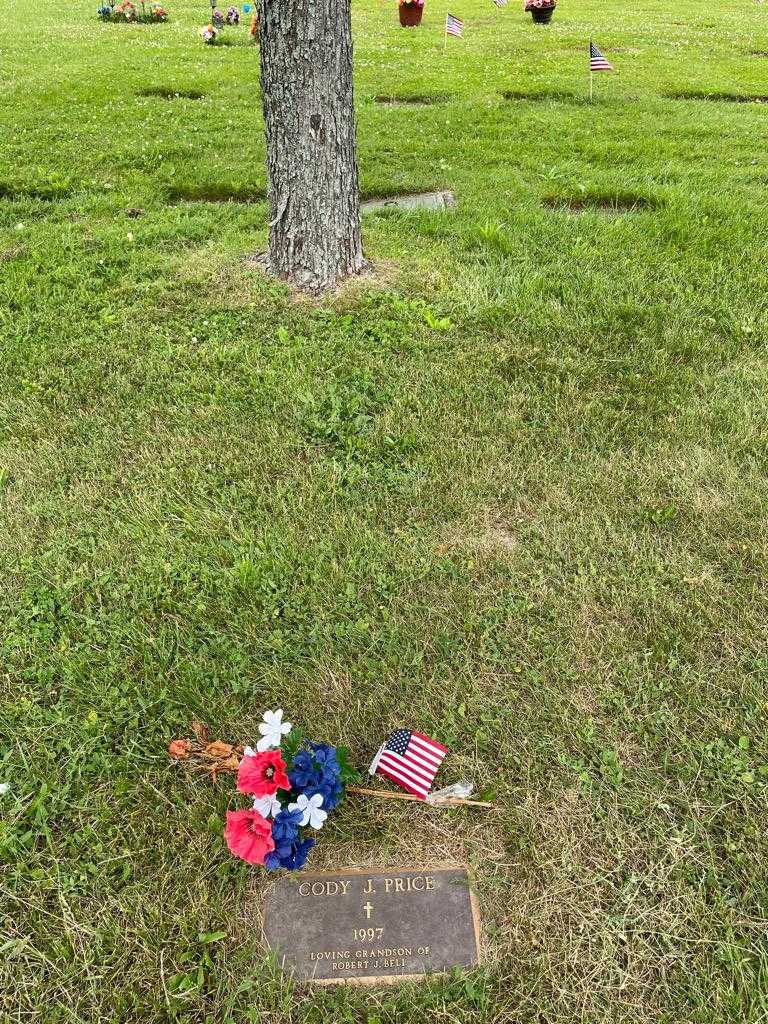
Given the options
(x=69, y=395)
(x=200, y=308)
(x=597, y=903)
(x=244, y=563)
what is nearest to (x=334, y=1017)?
(x=597, y=903)

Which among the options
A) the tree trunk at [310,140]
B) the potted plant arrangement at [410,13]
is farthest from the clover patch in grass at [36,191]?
the potted plant arrangement at [410,13]

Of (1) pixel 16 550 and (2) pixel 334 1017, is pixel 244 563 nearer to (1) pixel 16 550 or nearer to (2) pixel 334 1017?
(1) pixel 16 550

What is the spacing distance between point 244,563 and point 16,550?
41.3 inches

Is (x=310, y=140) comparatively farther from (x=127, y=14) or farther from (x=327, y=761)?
(x=127, y=14)

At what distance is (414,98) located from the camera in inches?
389

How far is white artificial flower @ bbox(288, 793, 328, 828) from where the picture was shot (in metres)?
1.90

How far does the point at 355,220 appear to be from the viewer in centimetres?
450

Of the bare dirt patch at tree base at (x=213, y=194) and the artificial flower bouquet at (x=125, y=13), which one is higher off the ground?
the artificial flower bouquet at (x=125, y=13)

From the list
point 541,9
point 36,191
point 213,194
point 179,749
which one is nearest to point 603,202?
point 213,194

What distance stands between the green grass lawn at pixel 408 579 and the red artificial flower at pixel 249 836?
163 millimetres

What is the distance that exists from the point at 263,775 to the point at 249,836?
16cm

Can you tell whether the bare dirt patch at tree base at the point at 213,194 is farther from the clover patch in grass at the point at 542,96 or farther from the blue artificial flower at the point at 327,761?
the blue artificial flower at the point at 327,761

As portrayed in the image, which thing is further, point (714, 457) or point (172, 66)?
point (172, 66)

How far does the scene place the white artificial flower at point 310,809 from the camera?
190cm
